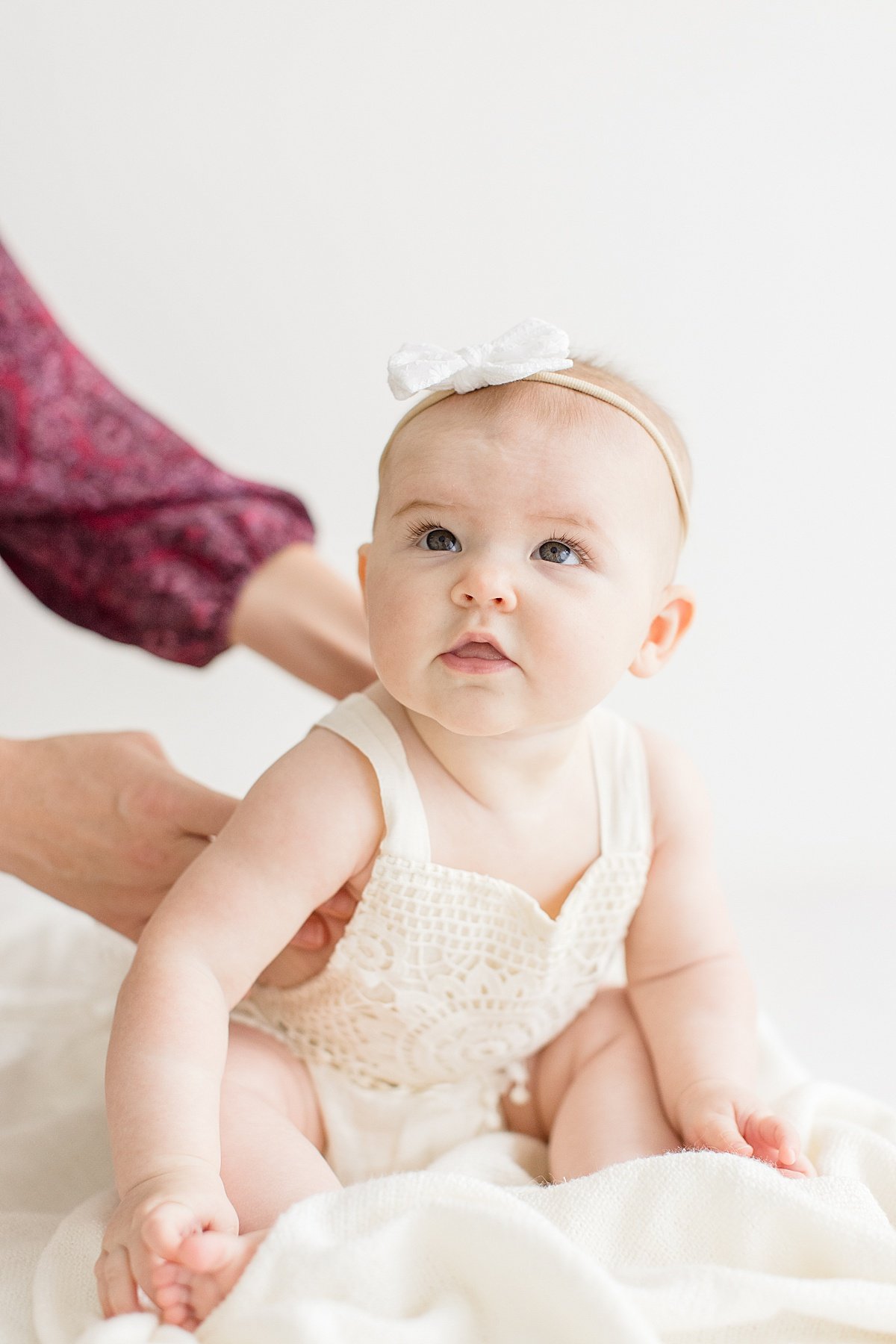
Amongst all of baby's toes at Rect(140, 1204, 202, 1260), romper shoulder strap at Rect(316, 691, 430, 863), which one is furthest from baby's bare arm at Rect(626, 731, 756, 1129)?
baby's toes at Rect(140, 1204, 202, 1260)

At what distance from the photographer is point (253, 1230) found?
3.17ft

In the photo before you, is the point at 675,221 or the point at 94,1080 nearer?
the point at 94,1080

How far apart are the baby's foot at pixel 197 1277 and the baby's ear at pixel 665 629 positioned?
1.67 ft

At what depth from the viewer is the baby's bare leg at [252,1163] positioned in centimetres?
87

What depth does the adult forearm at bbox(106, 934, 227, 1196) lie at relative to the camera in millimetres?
934

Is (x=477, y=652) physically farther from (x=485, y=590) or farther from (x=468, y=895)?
(x=468, y=895)

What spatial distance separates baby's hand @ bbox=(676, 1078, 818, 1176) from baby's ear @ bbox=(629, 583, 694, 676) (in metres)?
0.33

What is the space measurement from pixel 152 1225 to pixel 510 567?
0.48m

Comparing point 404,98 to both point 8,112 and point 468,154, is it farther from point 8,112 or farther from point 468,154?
point 8,112

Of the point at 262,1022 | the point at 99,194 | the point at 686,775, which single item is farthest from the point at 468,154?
the point at 262,1022

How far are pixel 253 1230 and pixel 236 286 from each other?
5.28 ft

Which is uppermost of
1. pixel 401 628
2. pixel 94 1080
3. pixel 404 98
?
pixel 404 98

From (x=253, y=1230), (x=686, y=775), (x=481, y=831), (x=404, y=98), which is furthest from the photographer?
(x=404, y=98)

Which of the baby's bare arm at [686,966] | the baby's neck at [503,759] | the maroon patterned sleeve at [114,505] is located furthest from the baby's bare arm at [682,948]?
the maroon patterned sleeve at [114,505]
